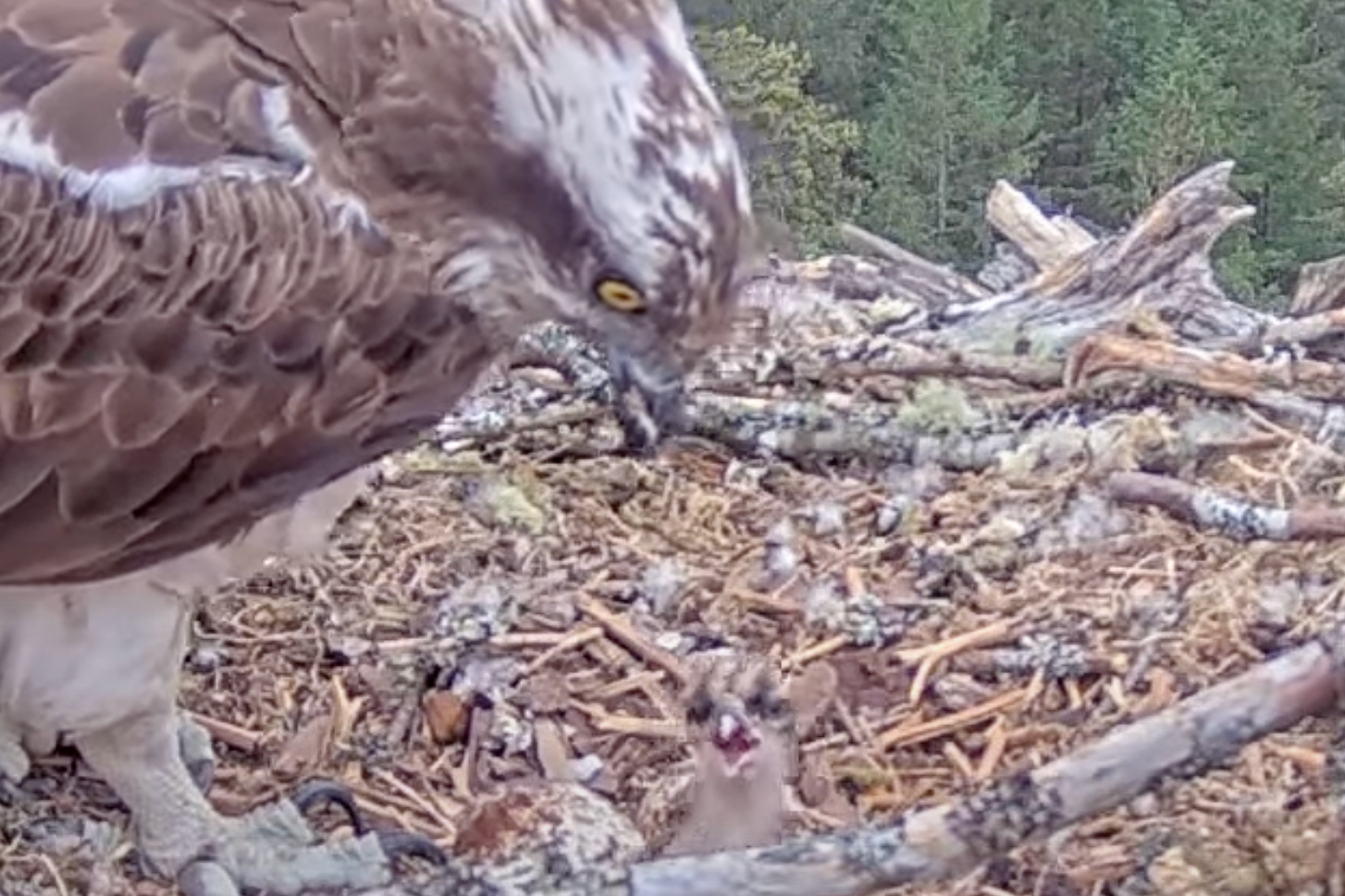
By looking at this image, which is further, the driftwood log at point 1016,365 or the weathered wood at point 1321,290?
the weathered wood at point 1321,290

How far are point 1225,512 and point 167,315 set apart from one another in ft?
6.12

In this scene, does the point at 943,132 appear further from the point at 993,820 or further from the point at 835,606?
the point at 993,820

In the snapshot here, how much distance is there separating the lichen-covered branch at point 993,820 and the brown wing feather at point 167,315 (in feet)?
2.22

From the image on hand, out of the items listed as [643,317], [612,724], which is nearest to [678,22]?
[643,317]

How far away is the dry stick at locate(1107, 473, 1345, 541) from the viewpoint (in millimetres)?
4922

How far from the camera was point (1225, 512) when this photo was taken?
5.01 metres

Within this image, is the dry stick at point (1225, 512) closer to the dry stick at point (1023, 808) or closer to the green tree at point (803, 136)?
the dry stick at point (1023, 808)

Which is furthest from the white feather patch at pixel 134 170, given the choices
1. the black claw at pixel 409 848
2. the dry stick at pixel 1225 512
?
the dry stick at pixel 1225 512

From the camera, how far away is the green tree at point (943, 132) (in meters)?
38.3

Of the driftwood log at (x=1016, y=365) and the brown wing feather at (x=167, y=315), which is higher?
the brown wing feather at (x=167, y=315)

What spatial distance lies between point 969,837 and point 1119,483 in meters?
1.62

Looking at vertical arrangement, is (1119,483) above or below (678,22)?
below

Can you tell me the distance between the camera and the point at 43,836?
14.9 feet

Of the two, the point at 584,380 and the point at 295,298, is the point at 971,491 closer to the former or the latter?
the point at 584,380
